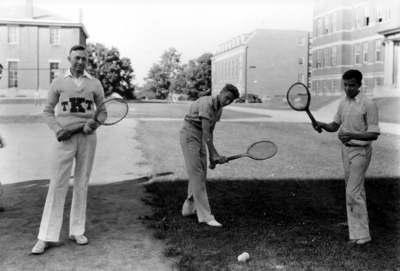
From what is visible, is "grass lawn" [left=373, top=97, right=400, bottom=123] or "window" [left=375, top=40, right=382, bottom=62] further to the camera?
"window" [left=375, top=40, right=382, bottom=62]

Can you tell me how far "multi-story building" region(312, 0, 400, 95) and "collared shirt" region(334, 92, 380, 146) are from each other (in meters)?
39.6

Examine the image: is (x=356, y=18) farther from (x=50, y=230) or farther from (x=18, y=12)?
(x=50, y=230)

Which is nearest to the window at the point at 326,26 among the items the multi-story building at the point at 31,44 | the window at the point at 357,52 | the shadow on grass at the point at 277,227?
the window at the point at 357,52

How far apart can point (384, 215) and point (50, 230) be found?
552cm

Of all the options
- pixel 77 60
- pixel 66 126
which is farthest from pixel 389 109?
pixel 66 126

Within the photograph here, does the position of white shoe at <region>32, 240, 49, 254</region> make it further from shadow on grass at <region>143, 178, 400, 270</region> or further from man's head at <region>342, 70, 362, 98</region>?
man's head at <region>342, 70, 362, 98</region>

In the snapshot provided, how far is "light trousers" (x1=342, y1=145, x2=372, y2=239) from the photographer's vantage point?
5719 millimetres

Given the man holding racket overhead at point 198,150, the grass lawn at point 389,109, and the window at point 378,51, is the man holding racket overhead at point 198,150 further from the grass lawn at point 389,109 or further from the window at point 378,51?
the window at point 378,51

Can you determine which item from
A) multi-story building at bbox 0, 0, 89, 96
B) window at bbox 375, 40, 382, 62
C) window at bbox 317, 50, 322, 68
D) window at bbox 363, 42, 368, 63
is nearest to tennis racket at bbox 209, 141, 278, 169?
window at bbox 375, 40, 382, 62

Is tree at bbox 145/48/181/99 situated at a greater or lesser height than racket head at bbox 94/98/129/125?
greater

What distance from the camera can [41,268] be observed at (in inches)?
185

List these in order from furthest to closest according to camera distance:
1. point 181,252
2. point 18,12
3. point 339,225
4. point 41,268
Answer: point 18,12 → point 339,225 → point 181,252 → point 41,268

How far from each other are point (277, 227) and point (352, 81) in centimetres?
233

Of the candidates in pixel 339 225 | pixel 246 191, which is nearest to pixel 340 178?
pixel 246 191
